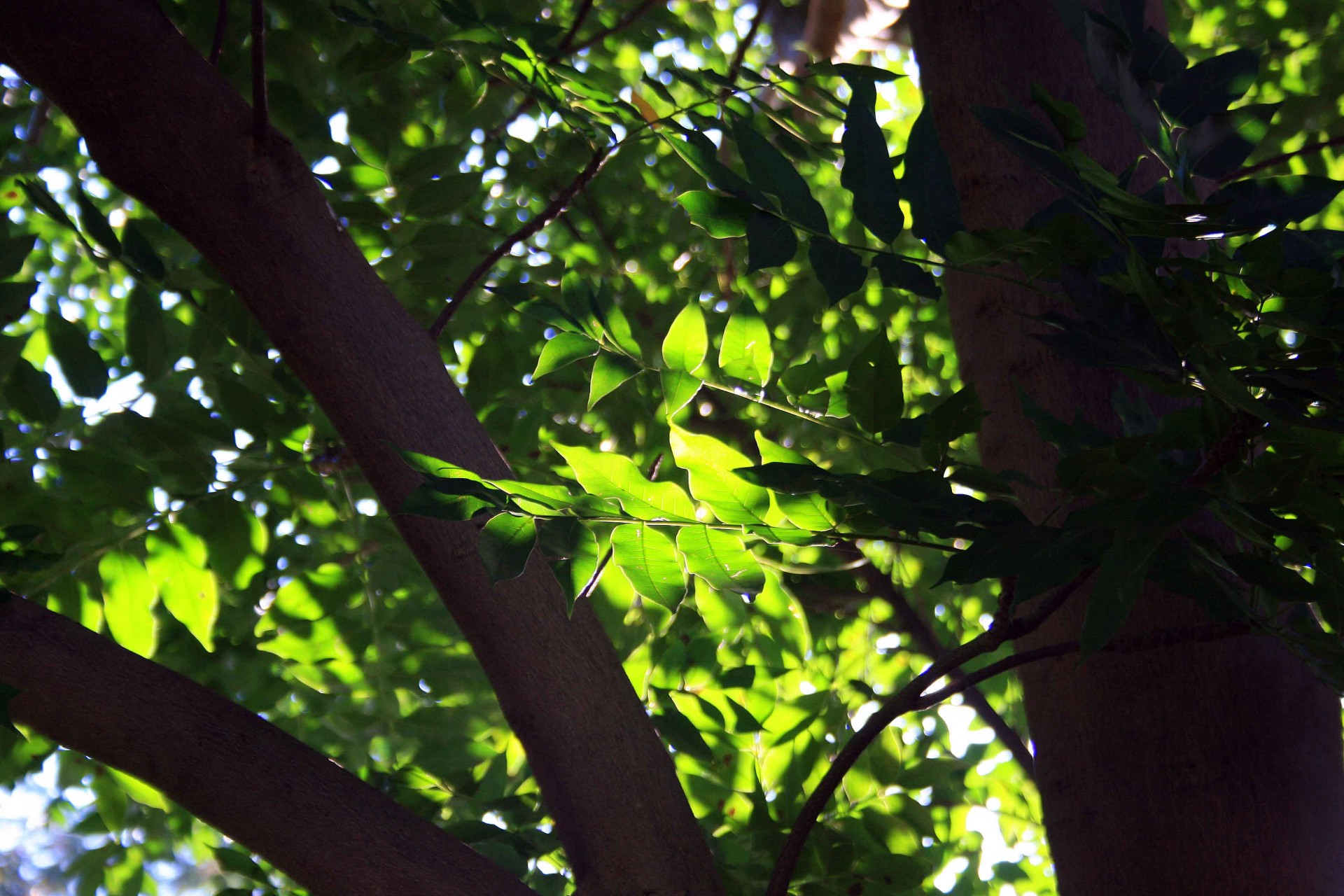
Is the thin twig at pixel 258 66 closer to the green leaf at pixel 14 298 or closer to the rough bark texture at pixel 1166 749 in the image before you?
the green leaf at pixel 14 298

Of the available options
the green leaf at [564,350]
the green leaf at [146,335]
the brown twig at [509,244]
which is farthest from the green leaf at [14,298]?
the green leaf at [564,350]

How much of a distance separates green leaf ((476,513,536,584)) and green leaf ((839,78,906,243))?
271mm

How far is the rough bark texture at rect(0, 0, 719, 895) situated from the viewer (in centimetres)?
87

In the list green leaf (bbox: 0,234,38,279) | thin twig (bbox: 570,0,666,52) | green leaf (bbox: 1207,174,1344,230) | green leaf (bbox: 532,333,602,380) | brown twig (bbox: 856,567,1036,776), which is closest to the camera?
green leaf (bbox: 1207,174,1344,230)

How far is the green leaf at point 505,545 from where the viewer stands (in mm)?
568

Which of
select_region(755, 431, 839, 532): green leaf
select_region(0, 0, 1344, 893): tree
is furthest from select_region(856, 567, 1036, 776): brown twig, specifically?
select_region(755, 431, 839, 532): green leaf

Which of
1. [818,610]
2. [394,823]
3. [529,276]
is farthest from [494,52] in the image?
[818,610]

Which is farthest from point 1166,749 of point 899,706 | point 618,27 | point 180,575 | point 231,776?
point 618,27

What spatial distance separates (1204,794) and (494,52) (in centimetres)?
101

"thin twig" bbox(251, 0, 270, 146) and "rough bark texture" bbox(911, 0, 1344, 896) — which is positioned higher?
"thin twig" bbox(251, 0, 270, 146)

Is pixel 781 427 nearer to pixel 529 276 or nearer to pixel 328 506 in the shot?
pixel 529 276

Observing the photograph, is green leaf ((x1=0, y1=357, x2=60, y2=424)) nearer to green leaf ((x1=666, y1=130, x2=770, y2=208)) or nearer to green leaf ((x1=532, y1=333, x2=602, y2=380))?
green leaf ((x1=532, y1=333, x2=602, y2=380))

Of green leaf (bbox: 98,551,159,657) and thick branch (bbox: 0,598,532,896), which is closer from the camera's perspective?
thick branch (bbox: 0,598,532,896)

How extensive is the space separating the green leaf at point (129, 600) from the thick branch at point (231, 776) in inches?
7.8
